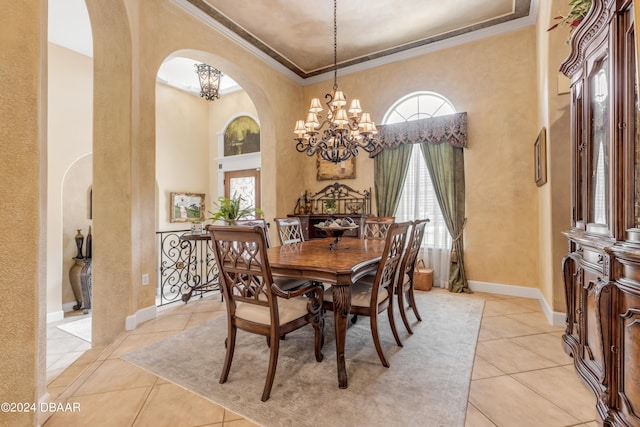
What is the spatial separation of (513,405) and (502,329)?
3.99 feet

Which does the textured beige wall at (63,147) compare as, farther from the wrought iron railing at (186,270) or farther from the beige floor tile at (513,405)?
the beige floor tile at (513,405)

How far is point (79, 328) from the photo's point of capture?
155 inches

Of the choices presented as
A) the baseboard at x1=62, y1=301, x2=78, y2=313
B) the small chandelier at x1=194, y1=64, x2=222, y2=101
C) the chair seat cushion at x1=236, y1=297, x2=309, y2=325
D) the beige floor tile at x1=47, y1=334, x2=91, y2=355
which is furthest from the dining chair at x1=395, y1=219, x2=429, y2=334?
the baseboard at x1=62, y1=301, x2=78, y2=313

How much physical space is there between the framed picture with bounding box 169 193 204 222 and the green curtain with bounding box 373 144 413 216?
164 inches

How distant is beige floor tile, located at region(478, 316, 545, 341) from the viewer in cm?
255

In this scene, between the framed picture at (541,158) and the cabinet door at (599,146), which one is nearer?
the cabinet door at (599,146)

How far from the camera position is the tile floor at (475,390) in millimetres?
1536

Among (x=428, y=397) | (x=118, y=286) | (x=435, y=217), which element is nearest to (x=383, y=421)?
(x=428, y=397)

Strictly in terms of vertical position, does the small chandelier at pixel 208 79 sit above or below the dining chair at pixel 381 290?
above

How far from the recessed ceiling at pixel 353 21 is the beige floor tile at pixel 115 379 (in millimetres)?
3685

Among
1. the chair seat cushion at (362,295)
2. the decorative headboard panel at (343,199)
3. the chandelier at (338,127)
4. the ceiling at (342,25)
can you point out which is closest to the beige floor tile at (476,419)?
the chair seat cushion at (362,295)

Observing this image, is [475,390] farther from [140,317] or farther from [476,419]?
[140,317]

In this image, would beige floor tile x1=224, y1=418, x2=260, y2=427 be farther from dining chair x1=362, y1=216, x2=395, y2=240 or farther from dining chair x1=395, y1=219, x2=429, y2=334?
dining chair x1=362, y1=216, x2=395, y2=240

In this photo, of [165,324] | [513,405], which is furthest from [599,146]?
[165,324]
